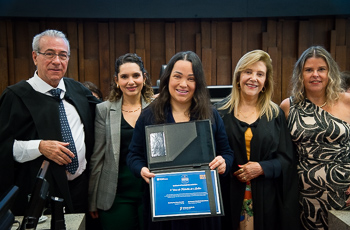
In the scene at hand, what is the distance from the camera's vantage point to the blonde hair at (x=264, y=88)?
2.04m

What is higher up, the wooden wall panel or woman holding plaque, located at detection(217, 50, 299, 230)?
the wooden wall panel

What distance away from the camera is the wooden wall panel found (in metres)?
4.06

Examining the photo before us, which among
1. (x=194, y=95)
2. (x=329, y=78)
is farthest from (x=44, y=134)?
(x=329, y=78)

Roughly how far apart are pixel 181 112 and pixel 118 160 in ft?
1.78

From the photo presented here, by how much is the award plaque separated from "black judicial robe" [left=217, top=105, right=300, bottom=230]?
0.45 metres

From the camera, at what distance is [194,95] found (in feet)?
5.84

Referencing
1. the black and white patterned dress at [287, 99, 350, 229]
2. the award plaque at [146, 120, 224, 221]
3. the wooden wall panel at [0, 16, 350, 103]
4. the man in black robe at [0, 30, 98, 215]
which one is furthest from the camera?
the wooden wall panel at [0, 16, 350, 103]

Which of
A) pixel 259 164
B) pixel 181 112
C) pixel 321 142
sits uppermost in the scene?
pixel 181 112

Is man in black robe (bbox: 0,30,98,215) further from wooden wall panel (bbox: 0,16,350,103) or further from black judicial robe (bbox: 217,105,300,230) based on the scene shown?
wooden wall panel (bbox: 0,16,350,103)

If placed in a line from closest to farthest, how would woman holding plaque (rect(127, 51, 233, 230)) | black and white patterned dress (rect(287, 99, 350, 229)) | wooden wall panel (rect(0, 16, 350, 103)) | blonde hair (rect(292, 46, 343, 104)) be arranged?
woman holding plaque (rect(127, 51, 233, 230)) < black and white patterned dress (rect(287, 99, 350, 229)) < blonde hair (rect(292, 46, 343, 104)) < wooden wall panel (rect(0, 16, 350, 103))

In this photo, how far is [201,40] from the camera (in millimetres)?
4176

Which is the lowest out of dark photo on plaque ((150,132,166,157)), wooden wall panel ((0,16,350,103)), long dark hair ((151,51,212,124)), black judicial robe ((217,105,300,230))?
black judicial robe ((217,105,300,230))

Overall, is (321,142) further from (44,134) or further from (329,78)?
(44,134)

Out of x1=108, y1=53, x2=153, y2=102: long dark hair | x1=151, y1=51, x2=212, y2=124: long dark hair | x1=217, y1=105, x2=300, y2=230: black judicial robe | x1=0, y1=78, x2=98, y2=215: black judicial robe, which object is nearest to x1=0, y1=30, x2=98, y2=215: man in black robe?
x1=0, y1=78, x2=98, y2=215: black judicial robe
